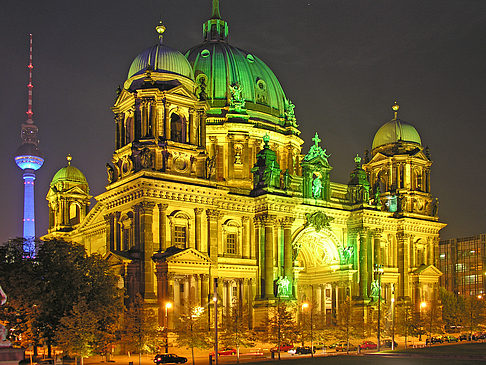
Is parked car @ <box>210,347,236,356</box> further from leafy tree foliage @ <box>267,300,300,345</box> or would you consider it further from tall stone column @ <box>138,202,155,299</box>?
tall stone column @ <box>138,202,155,299</box>

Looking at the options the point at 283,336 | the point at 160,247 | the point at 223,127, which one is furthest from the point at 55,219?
the point at 283,336

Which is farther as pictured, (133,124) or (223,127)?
(223,127)

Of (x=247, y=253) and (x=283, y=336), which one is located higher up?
(x=247, y=253)

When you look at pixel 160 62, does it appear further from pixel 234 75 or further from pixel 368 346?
pixel 368 346

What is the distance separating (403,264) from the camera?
337 feet

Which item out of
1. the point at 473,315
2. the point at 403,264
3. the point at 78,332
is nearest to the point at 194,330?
the point at 78,332

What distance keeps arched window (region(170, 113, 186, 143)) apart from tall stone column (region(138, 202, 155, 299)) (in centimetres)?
962

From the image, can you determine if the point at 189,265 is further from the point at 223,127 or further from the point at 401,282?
the point at 401,282

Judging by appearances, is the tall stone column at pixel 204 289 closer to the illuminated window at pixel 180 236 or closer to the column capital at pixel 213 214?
the illuminated window at pixel 180 236

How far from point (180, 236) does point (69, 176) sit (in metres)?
41.9

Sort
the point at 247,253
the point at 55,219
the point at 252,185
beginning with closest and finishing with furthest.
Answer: the point at 247,253 < the point at 252,185 < the point at 55,219

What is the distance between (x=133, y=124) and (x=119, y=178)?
6.52m

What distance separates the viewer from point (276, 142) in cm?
9900

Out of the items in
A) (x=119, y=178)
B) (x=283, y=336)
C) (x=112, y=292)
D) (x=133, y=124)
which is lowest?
(x=283, y=336)
